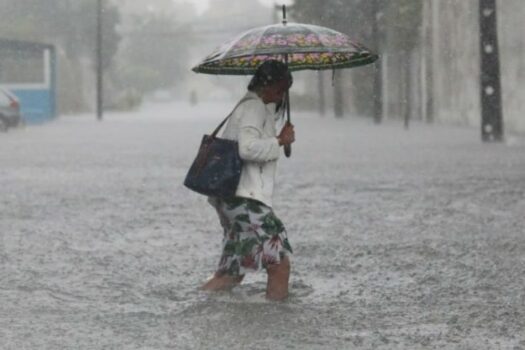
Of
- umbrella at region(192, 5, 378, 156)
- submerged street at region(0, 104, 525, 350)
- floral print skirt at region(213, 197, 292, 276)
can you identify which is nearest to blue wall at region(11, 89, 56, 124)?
submerged street at region(0, 104, 525, 350)

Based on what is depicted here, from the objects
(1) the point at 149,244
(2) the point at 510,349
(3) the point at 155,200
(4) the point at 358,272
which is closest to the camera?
(2) the point at 510,349

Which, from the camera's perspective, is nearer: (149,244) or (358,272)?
(358,272)

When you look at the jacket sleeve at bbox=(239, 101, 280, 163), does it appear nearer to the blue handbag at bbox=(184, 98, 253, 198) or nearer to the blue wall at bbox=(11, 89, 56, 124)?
the blue handbag at bbox=(184, 98, 253, 198)

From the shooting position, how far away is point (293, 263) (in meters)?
7.59

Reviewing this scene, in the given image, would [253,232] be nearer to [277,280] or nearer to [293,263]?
[277,280]

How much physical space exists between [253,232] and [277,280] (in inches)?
10.7

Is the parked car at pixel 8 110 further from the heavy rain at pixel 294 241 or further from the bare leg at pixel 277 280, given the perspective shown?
the bare leg at pixel 277 280

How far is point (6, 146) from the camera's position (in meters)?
23.7

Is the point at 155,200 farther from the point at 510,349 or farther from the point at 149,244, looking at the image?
the point at 510,349

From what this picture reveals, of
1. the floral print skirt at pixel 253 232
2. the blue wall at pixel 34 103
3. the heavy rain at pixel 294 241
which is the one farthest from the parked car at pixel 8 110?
the floral print skirt at pixel 253 232

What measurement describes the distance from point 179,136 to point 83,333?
23.9m

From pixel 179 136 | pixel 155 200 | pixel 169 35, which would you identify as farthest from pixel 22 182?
pixel 169 35

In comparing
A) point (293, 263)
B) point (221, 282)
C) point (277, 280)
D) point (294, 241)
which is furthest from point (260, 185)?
point (294, 241)

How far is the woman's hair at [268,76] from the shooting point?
19.7 feet
